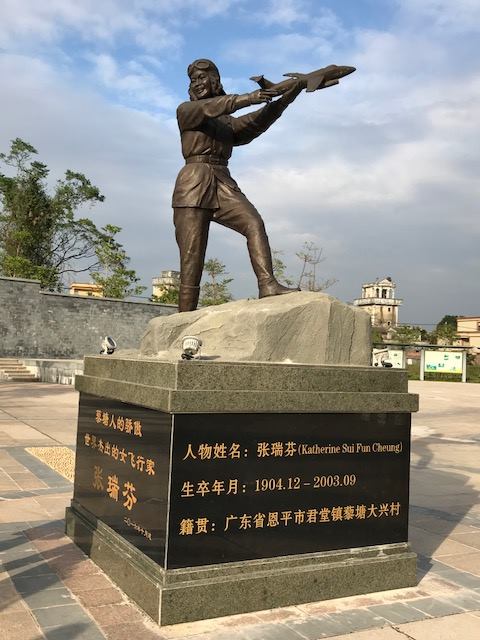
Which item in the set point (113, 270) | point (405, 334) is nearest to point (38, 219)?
point (113, 270)

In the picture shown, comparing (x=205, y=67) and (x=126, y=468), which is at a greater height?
(x=205, y=67)

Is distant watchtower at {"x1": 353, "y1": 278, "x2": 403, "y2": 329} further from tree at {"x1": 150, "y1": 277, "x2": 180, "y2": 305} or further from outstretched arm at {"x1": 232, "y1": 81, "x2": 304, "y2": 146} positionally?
outstretched arm at {"x1": 232, "y1": 81, "x2": 304, "y2": 146}

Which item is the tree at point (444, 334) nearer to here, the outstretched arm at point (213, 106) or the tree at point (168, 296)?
the tree at point (168, 296)

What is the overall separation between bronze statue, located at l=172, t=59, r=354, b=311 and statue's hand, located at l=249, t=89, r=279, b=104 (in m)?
0.29

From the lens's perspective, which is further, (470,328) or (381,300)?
(381,300)

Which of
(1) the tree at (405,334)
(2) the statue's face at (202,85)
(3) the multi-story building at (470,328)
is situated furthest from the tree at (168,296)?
(3) the multi-story building at (470,328)

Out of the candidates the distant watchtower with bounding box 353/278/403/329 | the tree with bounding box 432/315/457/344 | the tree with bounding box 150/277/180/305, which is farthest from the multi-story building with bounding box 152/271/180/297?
the distant watchtower with bounding box 353/278/403/329

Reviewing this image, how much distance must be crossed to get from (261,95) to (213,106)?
1.22ft

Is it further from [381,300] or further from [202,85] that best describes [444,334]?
[202,85]

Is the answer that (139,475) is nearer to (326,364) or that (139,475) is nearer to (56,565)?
(56,565)

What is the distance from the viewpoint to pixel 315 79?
12.2ft

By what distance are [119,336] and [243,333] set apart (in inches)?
915

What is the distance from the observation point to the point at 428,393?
17969mm

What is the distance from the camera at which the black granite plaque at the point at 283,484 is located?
3004 millimetres
